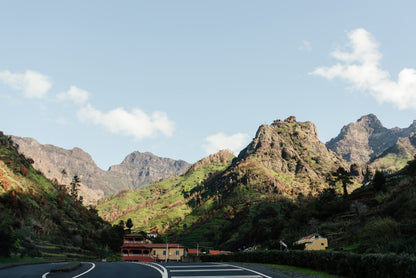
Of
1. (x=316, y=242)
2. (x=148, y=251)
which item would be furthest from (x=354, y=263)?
(x=148, y=251)

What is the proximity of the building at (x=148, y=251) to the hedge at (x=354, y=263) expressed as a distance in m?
92.9

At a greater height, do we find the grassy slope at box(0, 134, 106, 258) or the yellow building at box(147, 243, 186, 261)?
the grassy slope at box(0, 134, 106, 258)

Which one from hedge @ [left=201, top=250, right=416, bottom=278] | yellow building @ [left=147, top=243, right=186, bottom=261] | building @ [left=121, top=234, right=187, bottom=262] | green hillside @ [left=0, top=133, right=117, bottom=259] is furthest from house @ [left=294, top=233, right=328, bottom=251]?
green hillside @ [left=0, top=133, right=117, bottom=259]

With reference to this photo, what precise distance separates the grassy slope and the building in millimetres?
10635

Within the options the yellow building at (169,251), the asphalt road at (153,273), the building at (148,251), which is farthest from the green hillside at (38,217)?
the asphalt road at (153,273)

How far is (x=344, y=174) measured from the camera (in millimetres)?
123250

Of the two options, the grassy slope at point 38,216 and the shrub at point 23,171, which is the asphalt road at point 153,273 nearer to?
the grassy slope at point 38,216

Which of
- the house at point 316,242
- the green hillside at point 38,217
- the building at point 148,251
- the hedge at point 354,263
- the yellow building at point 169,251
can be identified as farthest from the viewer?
the yellow building at point 169,251

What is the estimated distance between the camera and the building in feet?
371

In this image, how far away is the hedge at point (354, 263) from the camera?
11648mm

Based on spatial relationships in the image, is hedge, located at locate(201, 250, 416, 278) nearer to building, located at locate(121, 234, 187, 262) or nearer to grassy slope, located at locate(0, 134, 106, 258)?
grassy slope, located at locate(0, 134, 106, 258)

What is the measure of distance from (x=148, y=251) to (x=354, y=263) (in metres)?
113

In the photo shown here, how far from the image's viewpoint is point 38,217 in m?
87.2

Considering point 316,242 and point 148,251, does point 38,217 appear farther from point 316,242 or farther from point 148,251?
point 316,242
